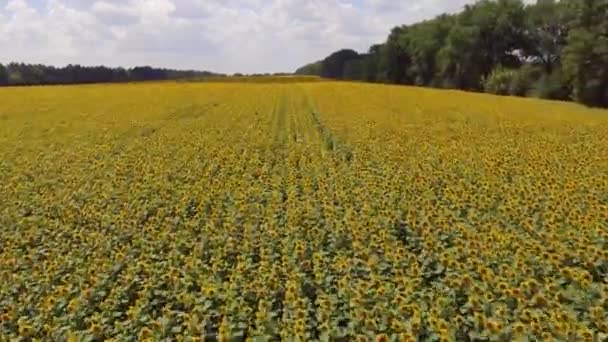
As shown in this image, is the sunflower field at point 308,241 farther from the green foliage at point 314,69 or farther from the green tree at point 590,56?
the green foliage at point 314,69

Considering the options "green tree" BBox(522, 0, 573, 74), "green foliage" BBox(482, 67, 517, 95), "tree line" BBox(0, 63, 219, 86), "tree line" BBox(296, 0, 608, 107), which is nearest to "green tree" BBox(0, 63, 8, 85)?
"tree line" BBox(0, 63, 219, 86)

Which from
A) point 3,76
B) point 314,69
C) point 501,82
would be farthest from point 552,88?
point 314,69

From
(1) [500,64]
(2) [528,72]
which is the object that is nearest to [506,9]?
(1) [500,64]

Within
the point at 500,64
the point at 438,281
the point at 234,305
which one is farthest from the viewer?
the point at 500,64

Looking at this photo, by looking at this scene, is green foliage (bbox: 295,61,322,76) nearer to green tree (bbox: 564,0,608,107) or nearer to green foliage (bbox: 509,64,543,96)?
green foliage (bbox: 509,64,543,96)

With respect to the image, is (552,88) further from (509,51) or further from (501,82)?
(509,51)

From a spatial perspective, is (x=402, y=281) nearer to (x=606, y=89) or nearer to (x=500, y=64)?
(x=606, y=89)
